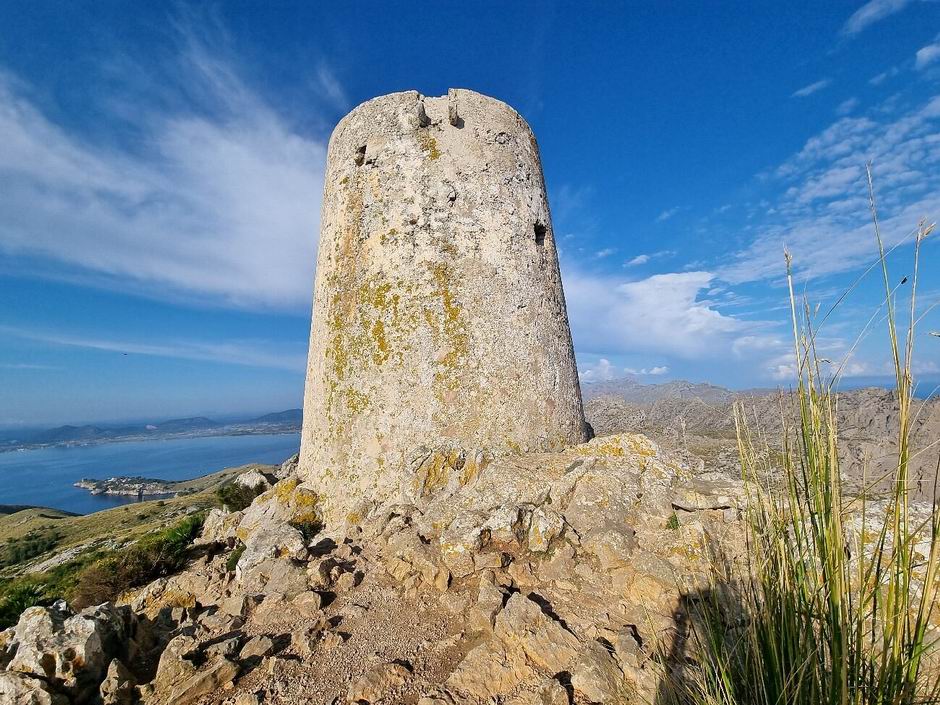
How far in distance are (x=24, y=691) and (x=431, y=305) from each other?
5389 millimetres

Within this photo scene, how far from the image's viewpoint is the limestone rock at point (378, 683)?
3.46 m

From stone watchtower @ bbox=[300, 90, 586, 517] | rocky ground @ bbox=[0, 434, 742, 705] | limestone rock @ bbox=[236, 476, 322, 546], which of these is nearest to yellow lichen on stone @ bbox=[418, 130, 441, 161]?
stone watchtower @ bbox=[300, 90, 586, 517]

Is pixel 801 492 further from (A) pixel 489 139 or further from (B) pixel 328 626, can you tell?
(A) pixel 489 139

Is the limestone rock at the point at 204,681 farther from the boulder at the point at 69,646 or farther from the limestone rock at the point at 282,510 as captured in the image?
the limestone rock at the point at 282,510

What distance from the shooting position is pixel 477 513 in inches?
220

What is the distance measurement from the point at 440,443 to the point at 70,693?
423 centimetres

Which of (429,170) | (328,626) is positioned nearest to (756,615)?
(328,626)

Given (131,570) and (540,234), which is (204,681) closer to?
(131,570)

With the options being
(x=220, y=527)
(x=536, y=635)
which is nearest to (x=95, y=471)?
(x=220, y=527)

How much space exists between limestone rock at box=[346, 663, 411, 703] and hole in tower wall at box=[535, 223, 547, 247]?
6.20 meters

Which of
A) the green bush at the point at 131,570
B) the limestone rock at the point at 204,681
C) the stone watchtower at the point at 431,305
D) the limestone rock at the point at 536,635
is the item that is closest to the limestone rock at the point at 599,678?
the limestone rock at the point at 536,635

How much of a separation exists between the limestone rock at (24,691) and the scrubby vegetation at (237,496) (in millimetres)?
4921

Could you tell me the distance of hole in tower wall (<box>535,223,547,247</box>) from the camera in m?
7.70

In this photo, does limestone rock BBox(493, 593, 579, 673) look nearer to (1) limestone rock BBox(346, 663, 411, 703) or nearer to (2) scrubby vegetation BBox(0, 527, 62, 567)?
(1) limestone rock BBox(346, 663, 411, 703)
